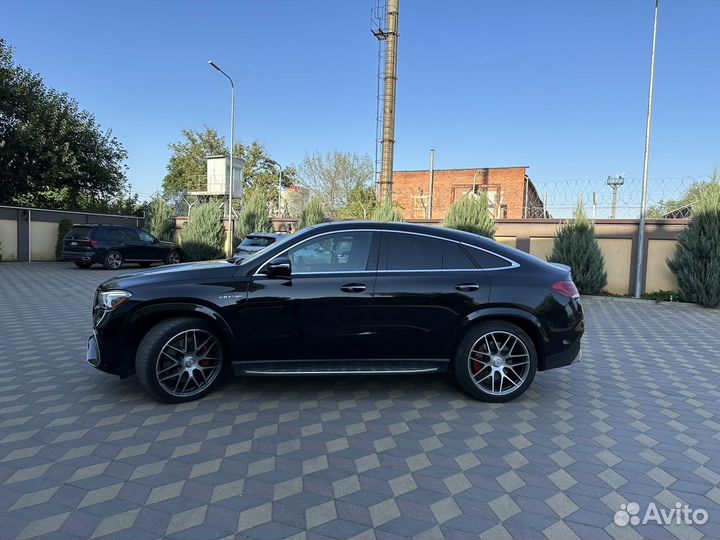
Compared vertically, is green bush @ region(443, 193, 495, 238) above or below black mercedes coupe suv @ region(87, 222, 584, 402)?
Result: above

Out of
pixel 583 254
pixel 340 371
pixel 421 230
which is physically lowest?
pixel 340 371

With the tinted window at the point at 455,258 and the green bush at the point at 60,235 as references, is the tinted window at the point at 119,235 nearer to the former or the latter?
the green bush at the point at 60,235

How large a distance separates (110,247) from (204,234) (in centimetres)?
446

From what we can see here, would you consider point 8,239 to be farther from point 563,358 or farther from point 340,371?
point 563,358

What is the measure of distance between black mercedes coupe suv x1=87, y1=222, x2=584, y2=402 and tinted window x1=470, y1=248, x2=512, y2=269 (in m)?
0.01

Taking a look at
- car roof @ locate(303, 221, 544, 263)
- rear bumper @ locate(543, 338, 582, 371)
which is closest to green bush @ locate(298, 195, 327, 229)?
car roof @ locate(303, 221, 544, 263)

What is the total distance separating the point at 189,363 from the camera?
4.22 metres

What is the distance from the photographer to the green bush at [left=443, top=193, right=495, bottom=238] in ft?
47.1

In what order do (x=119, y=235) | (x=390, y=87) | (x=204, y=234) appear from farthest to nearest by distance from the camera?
(x=390, y=87) → (x=204, y=234) → (x=119, y=235)

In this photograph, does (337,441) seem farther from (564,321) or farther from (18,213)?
(18,213)

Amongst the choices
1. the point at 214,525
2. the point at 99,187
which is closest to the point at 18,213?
the point at 99,187

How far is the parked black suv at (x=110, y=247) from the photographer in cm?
1772

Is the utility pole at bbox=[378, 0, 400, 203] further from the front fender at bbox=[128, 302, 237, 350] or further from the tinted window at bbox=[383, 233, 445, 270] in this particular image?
the front fender at bbox=[128, 302, 237, 350]

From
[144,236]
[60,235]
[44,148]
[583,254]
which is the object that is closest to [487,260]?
[583,254]
